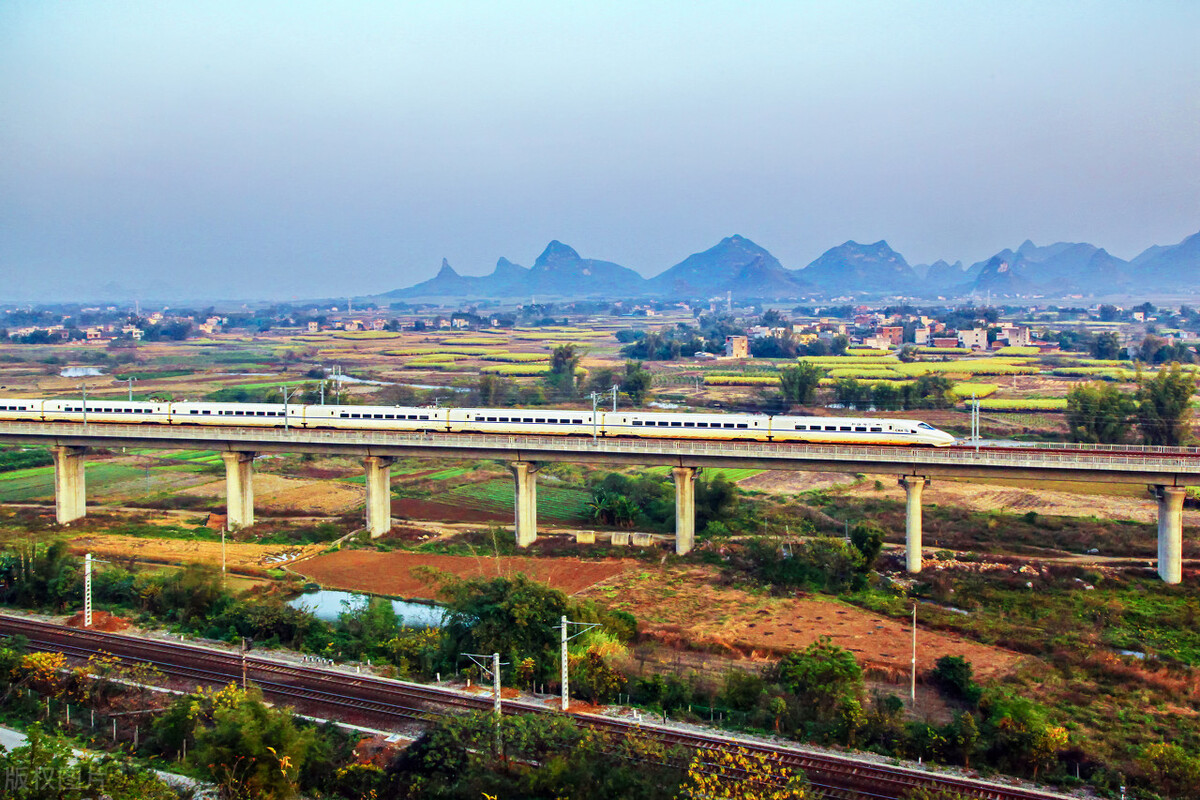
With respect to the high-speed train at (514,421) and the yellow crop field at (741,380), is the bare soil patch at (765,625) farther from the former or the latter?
the yellow crop field at (741,380)

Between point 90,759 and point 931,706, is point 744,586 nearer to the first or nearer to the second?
point 931,706

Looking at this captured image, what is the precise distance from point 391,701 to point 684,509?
Result: 78.5 feet

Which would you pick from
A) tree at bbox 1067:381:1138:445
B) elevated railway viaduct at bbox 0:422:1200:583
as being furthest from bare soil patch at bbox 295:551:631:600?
tree at bbox 1067:381:1138:445

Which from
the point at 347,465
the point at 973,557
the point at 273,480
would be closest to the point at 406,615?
the point at 973,557

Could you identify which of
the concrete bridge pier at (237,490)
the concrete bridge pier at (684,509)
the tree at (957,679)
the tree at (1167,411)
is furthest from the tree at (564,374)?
the tree at (957,679)

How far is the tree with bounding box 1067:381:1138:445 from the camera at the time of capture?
237ft

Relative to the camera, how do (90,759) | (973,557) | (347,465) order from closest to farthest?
(90,759), (973,557), (347,465)

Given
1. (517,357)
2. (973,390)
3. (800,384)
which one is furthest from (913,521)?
(517,357)

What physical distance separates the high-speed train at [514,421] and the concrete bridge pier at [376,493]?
9.24ft

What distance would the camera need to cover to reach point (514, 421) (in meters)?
54.9

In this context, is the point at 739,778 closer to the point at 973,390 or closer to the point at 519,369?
the point at 973,390

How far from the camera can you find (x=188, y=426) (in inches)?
2301

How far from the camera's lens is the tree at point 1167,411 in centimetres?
7131

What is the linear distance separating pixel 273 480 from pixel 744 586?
42.0 m
